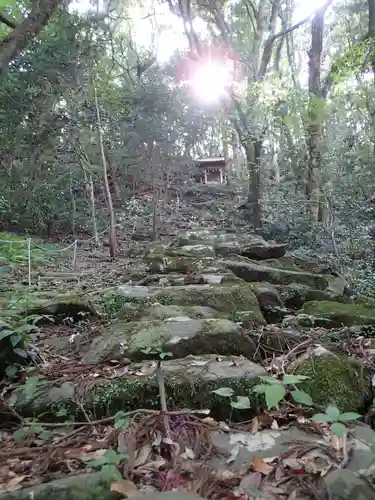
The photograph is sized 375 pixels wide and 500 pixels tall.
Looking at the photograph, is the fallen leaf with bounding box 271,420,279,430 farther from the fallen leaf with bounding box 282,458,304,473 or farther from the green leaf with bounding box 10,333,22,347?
the green leaf with bounding box 10,333,22,347

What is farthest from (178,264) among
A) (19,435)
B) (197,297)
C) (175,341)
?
(19,435)

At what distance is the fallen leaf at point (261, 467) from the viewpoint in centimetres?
A: 189

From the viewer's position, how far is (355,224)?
997 centimetres

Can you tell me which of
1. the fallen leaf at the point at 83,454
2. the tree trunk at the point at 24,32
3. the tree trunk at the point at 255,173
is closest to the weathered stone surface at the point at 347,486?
the fallen leaf at the point at 83,454

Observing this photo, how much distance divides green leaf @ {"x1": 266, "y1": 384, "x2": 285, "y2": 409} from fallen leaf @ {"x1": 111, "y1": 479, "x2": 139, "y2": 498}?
655mm

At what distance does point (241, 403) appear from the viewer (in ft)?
7.62

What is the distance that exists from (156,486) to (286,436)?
31.3 inches

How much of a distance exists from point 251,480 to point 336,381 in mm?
1035

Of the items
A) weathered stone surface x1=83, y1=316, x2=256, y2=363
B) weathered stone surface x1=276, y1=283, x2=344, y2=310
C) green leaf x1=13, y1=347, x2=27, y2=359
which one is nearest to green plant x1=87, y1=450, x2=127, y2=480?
weathered stone surface x1=83, y1=316, x2=256, y2=363

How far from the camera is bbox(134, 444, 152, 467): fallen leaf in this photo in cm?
198

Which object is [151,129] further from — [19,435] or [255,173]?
[19,435]

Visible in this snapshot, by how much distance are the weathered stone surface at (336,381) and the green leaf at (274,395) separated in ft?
2.79

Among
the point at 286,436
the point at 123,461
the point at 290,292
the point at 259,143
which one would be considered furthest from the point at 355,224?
the point at 123,461

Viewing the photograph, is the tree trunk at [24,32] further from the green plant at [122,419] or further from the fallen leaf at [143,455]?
the fallen leaf at [143,455]
